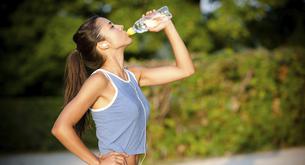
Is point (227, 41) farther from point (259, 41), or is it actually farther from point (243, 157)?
point (243, 157)

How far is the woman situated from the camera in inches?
134

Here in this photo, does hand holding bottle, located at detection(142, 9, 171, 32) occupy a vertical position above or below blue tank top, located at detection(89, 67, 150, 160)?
above

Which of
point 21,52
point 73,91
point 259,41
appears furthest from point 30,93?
point 73,91

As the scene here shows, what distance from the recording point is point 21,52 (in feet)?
57.9

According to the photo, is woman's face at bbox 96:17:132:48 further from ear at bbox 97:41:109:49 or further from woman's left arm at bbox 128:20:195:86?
woman's left arm at bbox 128:20:195:86

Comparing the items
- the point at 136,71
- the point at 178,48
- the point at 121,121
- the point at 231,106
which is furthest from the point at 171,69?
the point at 231,106

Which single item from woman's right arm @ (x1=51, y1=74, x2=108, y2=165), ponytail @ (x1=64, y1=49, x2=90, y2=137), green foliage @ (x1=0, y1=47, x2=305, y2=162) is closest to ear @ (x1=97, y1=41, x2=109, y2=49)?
ponytail @ (x1=64, y1=49, x2=90, y2=137)

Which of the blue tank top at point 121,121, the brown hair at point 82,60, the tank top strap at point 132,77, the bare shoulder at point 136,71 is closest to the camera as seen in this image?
the blue tank top at point 121,121

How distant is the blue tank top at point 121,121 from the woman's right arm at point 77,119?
0.13 metres

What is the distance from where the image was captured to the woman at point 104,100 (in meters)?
3.40

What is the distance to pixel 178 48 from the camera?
4289mm

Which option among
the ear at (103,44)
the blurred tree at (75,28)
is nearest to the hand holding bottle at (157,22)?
the ear at (103,44)

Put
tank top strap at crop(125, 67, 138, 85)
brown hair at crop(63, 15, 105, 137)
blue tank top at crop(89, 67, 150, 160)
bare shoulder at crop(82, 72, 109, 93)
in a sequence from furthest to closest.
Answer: tank top strap at crop(125, 67, 138, 85)
brown hair at crop(63, 15, 105, 137)
blue tank top at crop(89, 67, 150, 160)
bare shoulder at crop(82, 72, 109, 93)

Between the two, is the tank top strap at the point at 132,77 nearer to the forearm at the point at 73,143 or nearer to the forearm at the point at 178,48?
→ the forearm at the point at 178,48
